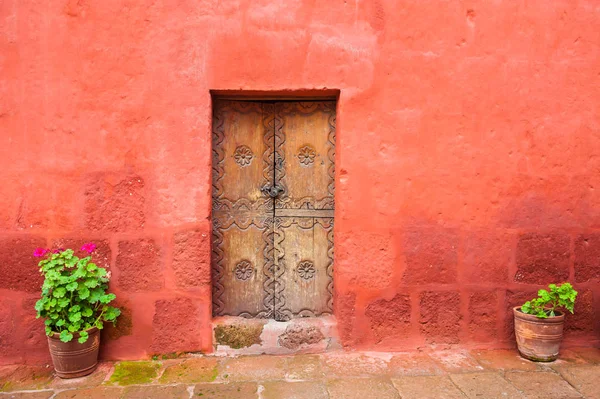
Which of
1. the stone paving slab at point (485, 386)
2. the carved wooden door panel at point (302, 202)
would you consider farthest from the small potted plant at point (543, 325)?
the carved wooden door panel at point (302, 202)

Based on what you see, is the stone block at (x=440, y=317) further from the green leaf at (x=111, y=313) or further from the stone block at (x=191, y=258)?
the green leaf at (x=111, y=313)

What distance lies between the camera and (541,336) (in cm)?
308

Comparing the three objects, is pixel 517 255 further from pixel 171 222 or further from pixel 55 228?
pixel 55 228

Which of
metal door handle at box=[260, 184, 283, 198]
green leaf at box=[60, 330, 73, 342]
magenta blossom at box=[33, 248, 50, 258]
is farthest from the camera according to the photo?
metal door handle at box=[260, 184, 283, 198]

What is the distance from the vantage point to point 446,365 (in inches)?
121

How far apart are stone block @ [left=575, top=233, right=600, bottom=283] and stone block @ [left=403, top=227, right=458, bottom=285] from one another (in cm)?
94

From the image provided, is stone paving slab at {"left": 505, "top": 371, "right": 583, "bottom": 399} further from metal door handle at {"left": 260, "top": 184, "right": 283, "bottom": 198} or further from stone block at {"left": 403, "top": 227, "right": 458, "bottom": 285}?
metal door handle at {"left": 260, "top": 184, "right": 283, "bottom": 198}

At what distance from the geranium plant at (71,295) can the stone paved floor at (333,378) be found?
1.15 feet

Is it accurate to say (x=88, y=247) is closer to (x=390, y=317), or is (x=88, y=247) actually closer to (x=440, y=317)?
(x=390, y=317)

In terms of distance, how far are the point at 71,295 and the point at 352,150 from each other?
212cm

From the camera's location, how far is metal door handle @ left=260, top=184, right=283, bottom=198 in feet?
11.2

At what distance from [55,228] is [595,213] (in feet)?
12.9

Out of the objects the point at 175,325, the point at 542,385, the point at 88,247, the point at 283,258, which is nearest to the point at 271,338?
the point at 283,258

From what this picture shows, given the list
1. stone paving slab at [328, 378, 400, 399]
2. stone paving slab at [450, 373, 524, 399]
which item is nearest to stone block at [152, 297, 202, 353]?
stone paving slab at [328, 378, 400, 399]
